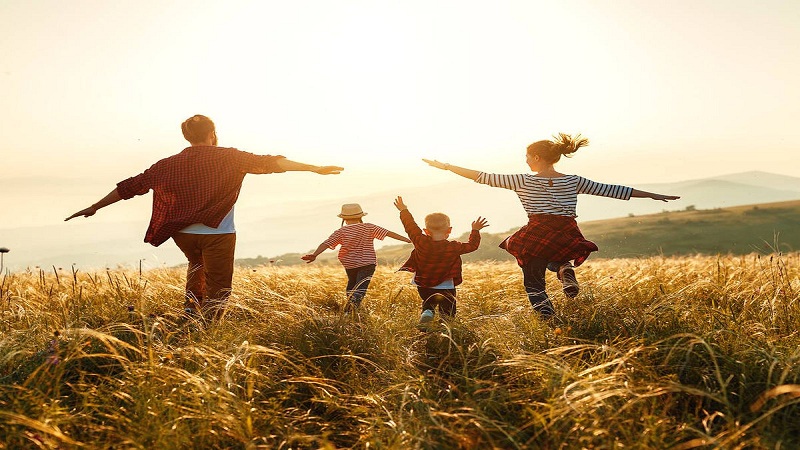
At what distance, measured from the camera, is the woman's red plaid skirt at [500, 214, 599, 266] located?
6.62 metres

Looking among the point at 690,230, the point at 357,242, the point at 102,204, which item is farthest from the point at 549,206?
the point at 690,230

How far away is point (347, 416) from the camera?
4.15 meters

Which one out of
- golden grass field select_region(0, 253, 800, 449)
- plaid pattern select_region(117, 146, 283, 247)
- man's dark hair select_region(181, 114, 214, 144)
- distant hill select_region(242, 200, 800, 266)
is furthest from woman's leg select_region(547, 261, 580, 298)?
distant hill select_region(242, 200, 800, 266)

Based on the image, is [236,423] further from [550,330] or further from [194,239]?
[194,239]

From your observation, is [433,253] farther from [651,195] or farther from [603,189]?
[651,195]

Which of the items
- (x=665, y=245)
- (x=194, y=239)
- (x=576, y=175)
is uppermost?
(x=576, y=175)

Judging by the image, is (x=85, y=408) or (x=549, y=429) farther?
(x=85, y=408)

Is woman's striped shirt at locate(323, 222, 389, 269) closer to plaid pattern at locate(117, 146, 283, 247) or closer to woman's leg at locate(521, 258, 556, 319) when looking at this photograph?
plaid pattern at locate(117, 146, 283, 247)

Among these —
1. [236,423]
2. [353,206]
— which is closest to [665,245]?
[353,206]

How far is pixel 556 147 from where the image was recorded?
22.3ft

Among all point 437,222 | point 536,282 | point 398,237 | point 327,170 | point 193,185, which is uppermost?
point 327,170

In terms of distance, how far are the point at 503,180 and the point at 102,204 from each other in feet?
14.1

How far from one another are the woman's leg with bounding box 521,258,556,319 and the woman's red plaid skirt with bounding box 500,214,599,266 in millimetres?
62

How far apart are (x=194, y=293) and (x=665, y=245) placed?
5834 centimetres
